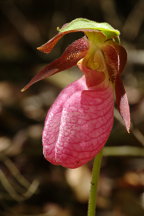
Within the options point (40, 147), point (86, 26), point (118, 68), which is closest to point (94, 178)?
point (118, 68)

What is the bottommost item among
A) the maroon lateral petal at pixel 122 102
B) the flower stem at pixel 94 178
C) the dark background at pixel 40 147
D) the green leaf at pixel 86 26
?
the dark background at pixel 40 147

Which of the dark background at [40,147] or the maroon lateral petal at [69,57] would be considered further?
the dark background at [40,147]

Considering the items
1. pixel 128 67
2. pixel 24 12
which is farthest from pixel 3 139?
pixel 24 12

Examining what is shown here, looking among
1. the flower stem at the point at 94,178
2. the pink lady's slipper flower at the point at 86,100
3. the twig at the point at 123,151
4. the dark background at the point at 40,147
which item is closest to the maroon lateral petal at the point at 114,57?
the pink lady's slipper flower at the point at 86,100

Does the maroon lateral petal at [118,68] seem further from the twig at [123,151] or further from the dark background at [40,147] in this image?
the twig at [123,151]

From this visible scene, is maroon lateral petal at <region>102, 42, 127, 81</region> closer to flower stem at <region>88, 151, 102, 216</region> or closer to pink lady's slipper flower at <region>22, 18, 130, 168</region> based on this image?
pink lady's slipper flower at <region>22, 18, 130, 168</region>

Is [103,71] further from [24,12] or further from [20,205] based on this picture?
Result: [24,12]

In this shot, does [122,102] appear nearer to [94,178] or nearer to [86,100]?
[86,100]
